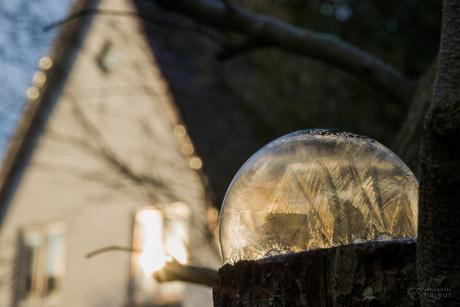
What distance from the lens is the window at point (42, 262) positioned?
252 inches

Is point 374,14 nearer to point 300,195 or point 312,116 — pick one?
point 312,116

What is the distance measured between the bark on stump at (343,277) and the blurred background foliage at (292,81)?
3.36 metres

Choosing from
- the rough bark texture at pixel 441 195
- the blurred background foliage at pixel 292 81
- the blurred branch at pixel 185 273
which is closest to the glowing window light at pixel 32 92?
the blurred background foliage at pixel 292 81

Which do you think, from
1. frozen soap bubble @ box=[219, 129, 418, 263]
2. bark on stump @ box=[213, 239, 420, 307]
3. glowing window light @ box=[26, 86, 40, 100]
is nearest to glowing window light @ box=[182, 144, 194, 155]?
glowing window light @ box=[26, 86, 40, 100]

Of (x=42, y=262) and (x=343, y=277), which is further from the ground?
(x=343, y=277)

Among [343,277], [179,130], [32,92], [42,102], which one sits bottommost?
[179,130]

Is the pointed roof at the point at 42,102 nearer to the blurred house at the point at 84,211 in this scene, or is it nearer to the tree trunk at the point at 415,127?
the blurred house at the point at 84,211

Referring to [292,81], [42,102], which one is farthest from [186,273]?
[42,102]

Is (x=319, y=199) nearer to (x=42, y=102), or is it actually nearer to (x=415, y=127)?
(x=415, y=127)

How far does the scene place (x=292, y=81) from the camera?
4832 mm

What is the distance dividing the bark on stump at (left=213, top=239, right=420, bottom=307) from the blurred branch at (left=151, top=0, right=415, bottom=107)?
1746 mm

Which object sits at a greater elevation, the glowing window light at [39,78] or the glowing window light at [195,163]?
the glowing window light at [39,78]

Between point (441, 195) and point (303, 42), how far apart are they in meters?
1.95

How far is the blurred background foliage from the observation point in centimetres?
437
